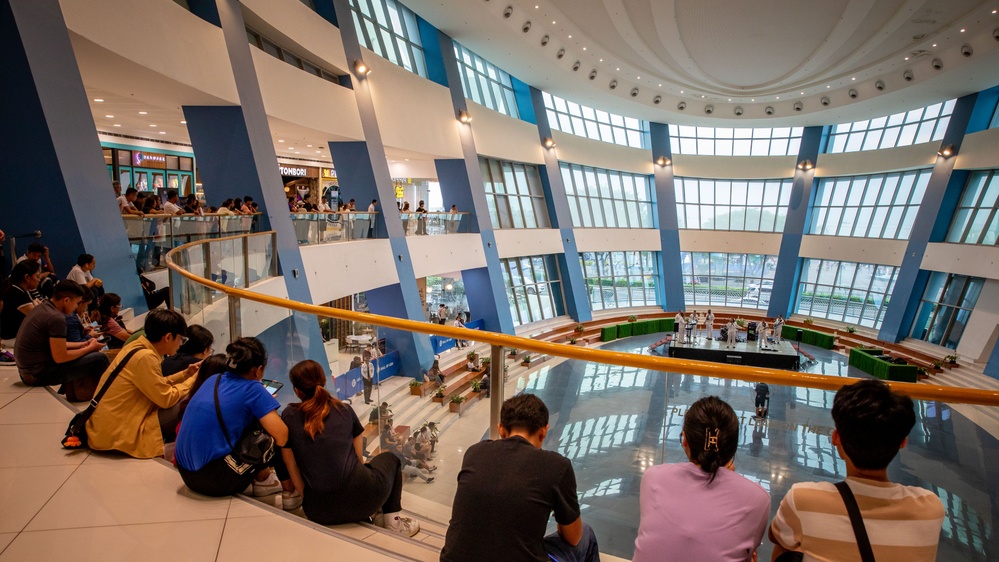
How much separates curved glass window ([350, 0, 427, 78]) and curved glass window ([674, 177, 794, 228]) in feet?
57.3

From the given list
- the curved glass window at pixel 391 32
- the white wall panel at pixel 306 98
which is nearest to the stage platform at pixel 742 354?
the white wall panel at pixel 306 98

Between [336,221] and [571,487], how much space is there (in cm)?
1221

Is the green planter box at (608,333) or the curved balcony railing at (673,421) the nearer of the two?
the curved balcony railing at (673,421)

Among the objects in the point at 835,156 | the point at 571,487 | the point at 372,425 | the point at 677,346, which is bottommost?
the point at 677,346

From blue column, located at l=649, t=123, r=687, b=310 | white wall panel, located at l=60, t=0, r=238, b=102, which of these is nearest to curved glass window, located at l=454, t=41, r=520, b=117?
blue column, located at l=649, t=123, r=687, b=310

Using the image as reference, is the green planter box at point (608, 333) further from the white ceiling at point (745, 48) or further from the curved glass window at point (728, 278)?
the white ceiling at point (745, 48)

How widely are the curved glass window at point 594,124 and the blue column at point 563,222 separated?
4.96ft

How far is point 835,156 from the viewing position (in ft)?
86.9

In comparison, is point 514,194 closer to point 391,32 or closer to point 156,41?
point 391,32

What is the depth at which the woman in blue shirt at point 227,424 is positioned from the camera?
312 cm

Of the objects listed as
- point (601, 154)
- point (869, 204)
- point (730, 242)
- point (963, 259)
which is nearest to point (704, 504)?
point (963, 259)

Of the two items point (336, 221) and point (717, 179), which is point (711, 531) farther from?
point (717, 179)

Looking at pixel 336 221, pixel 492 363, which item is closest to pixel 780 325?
pixel 336 221

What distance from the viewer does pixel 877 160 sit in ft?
80.9
